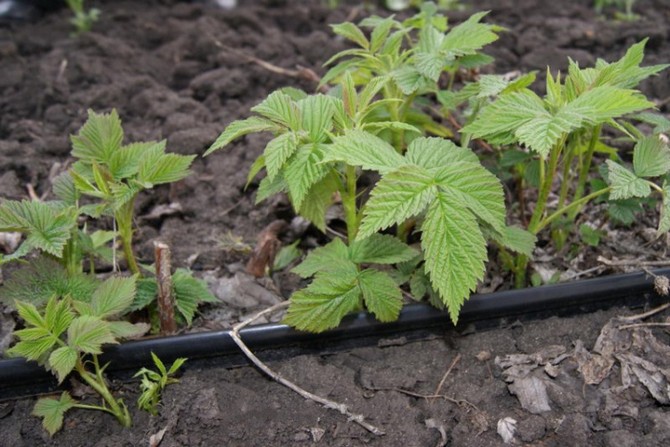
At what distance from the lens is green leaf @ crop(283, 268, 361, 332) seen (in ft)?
5.05

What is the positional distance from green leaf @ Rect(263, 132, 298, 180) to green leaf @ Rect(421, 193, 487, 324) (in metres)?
0.35

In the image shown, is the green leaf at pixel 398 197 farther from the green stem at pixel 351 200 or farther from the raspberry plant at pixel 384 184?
the green stem at pixel 351 200

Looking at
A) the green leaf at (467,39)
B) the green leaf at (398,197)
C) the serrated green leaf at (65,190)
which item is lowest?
the serrated green leaf at (65,190)

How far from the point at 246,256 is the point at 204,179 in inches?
16.5

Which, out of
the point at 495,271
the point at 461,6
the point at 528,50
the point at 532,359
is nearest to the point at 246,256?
the point at 495,271

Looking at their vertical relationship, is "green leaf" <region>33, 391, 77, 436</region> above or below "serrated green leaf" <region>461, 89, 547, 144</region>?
below

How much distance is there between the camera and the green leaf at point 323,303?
1539 mm

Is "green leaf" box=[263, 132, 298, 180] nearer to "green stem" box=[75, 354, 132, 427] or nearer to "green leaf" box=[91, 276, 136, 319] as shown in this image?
"green leaf" box=[91, 276, 136, 319]

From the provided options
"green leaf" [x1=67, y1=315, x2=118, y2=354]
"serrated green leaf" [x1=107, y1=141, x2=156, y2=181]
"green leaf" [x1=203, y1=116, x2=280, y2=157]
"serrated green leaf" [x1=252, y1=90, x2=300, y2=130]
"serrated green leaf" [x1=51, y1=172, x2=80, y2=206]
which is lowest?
"green leaf" [x1=67, y1=315, x2=118, y2=354]

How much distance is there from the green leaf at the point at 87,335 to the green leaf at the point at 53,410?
16 cm

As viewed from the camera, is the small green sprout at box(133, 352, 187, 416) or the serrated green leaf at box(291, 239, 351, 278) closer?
the small green sprout at box(133, 352, 187, 416)

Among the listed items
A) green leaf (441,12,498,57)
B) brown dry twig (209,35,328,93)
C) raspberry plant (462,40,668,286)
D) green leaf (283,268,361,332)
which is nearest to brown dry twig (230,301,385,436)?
green leaf (283,268,361,332)

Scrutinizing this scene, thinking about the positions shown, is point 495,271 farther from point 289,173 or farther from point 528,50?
point 528,50

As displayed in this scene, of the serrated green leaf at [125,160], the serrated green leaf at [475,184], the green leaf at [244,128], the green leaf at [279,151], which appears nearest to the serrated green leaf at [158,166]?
the serrated green leaf at [125,160]
